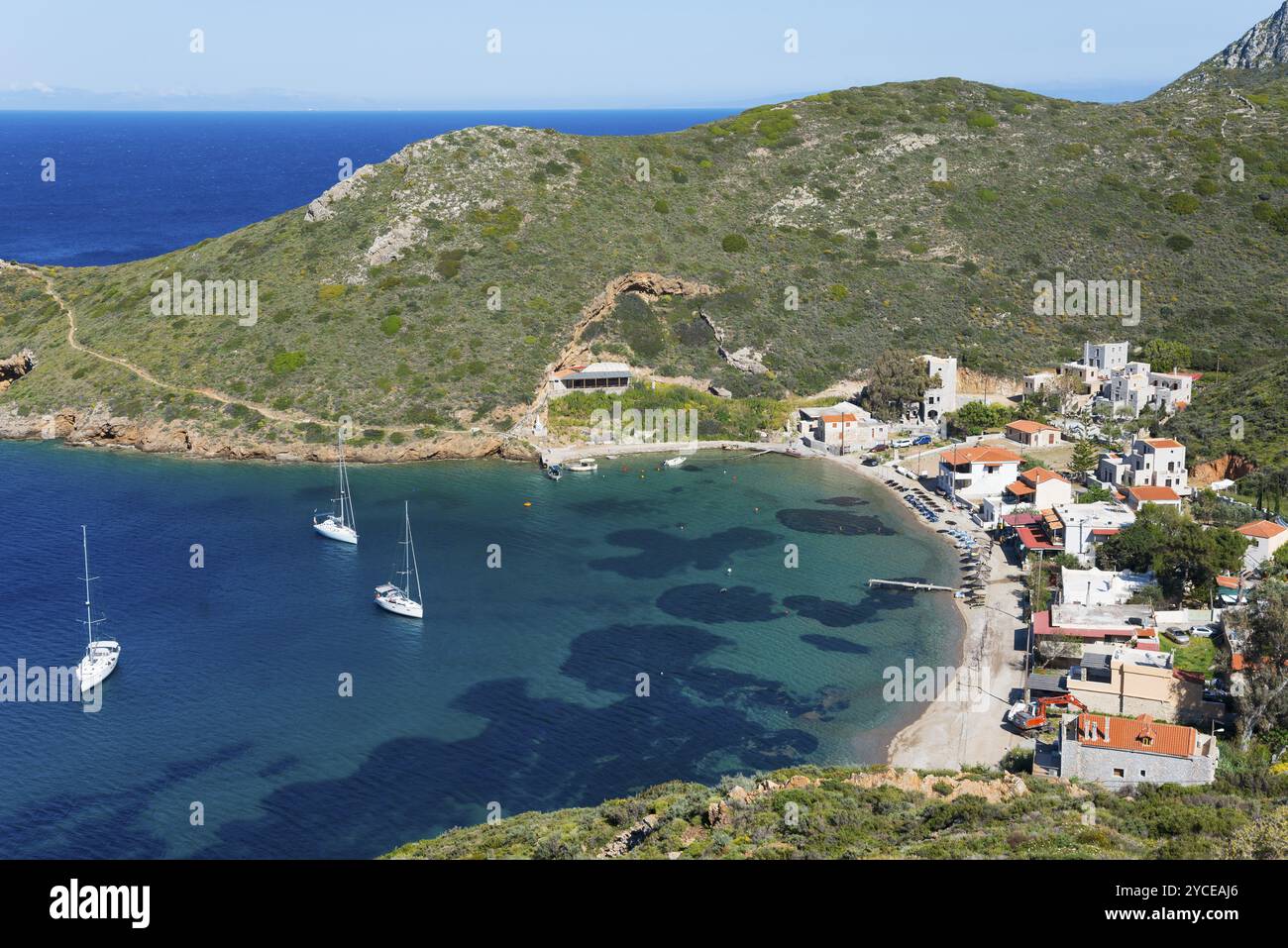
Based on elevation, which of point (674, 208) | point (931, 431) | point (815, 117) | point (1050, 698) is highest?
point (815, 117)

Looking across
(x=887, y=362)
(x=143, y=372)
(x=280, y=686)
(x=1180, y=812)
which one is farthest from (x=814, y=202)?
(x=1180, y=812)

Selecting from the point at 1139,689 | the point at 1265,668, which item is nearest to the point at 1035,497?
the point at 1139,689

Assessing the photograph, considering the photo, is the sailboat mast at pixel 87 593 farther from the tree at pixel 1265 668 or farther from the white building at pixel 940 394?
the white building at pixel 940 394

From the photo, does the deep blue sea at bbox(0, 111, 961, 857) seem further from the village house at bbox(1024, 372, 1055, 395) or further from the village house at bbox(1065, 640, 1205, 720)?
the village house at bbox(1024, 372, 1055, 395)

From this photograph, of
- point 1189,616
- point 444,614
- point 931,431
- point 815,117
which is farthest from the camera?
point 815,117

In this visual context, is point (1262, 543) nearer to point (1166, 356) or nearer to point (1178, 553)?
point (1178, 553)
